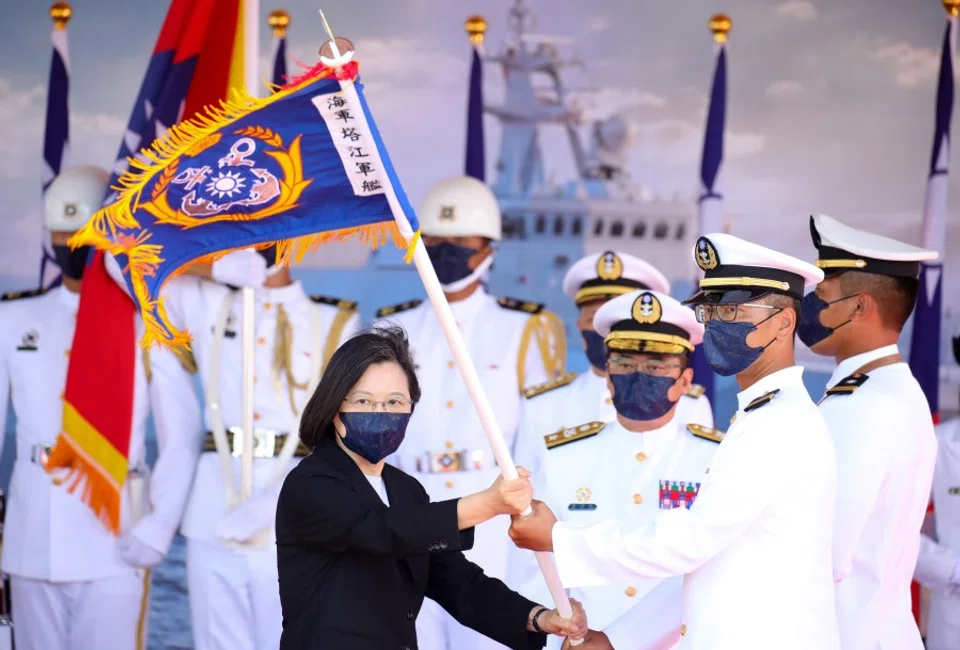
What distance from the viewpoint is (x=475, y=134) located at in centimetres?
671

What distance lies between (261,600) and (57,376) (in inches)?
53.6

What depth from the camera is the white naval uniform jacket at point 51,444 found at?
5.27 m

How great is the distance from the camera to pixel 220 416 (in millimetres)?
5168

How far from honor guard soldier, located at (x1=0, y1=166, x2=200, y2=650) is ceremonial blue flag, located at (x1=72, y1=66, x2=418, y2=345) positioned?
1.81 meters

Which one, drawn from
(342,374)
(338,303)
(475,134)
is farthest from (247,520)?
(475,134)

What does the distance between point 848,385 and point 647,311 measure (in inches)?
29.3

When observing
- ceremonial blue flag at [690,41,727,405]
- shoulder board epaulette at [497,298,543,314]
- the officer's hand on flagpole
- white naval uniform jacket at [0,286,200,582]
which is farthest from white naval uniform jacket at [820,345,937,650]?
ceremonial blue flag at [690,41,727,405]

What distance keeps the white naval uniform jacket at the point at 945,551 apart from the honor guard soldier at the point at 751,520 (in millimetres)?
2381

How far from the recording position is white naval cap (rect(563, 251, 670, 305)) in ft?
17.1

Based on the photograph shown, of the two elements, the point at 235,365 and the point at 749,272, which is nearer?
the point at 749,272

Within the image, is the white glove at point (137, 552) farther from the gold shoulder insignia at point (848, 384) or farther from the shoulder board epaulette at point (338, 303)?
the gold shoulder insignia at point (848, 384)

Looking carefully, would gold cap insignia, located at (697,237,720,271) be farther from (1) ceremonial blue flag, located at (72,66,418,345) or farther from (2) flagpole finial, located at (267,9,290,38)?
(2) flagpole finial, located at (267,9,290,38)

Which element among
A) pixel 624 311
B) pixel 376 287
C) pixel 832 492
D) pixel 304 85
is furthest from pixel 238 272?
pixel 376 287

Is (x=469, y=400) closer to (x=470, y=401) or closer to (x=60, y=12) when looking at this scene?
(x=470, y=401)
